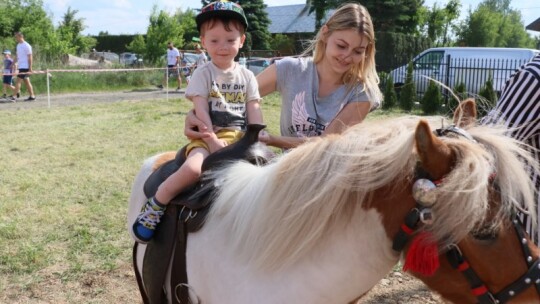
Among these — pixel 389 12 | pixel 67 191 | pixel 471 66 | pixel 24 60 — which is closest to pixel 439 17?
pixel 389 12

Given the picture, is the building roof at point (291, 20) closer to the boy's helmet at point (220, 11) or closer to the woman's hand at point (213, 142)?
the boy's helmet at point (220, 11)

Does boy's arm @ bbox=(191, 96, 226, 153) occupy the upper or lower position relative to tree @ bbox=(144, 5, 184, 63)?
lower

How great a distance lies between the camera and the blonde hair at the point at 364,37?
219 centimetres

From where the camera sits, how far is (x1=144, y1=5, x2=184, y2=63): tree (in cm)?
2902

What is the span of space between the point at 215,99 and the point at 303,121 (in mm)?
462

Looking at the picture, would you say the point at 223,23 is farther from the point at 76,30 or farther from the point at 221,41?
the point at 76,30

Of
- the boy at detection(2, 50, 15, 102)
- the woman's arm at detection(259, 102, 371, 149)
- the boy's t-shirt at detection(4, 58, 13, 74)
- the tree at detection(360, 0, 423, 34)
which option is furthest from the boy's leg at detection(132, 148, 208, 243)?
the tree at detection(360, 0, 423, 34)

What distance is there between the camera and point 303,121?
7.84 ft

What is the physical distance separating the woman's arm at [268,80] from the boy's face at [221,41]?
31 centimetres

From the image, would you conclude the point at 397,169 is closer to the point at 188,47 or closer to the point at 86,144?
the point at 86,144

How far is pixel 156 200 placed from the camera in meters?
2.10

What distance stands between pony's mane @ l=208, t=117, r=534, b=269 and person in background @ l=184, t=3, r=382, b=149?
24.4 inches

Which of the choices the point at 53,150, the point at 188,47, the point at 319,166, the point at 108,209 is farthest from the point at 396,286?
the point at 188,47

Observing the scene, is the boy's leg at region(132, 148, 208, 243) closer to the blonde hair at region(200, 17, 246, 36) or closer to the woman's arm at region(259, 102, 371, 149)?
the woman's arm at region(259, 102, 371, 149)
